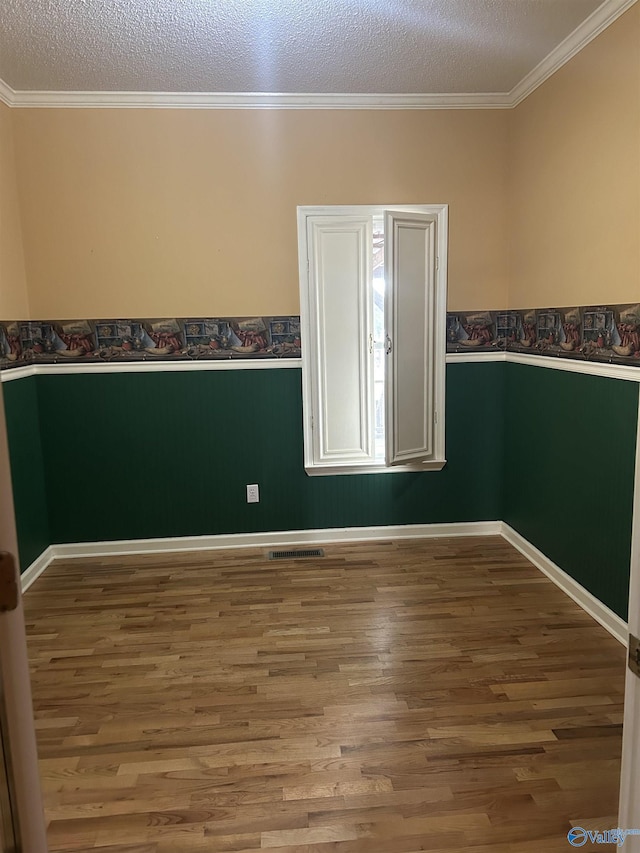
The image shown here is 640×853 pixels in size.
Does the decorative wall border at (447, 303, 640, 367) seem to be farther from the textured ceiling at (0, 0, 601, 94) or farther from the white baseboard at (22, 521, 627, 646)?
the textured ceiling at (0, 0, 601, 94)

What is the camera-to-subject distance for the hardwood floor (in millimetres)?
1784

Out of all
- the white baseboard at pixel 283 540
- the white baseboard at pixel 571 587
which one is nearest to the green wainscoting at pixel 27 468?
the white baseboard at pixel 283 540

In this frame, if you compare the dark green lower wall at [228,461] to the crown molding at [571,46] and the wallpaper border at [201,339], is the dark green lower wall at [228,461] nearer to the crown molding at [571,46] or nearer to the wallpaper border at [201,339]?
the wallpaper border at [201,339]

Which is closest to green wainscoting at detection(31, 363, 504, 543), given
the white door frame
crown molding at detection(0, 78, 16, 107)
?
crown molding at detection(0, 78, 16, 107)

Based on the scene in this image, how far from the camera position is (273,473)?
3801 mm

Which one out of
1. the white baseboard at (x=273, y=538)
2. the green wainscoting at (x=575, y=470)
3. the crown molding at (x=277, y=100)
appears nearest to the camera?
the green wainscoting at (x=575, y=470)

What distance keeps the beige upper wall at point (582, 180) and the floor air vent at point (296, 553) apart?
187cm

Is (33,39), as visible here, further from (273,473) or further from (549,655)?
(549,655)

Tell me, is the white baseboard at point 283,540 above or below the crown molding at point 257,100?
below

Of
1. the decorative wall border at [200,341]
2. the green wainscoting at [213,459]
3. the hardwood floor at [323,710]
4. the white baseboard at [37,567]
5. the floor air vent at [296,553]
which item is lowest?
the hardwood floor at [323,710]

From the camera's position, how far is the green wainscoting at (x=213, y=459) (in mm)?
3668

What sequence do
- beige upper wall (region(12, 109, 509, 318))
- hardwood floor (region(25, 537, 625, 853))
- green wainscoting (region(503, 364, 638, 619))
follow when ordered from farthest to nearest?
1. beige upper wall (region(12, 109, 509, 318))
2. green wainscoting (region(503, 364, 638, 619))
3. hardwood floor (region(25, 537, 625, 853))

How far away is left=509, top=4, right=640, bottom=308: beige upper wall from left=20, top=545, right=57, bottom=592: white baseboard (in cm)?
311

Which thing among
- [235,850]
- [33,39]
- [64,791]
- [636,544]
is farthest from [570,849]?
[33,39]
